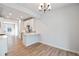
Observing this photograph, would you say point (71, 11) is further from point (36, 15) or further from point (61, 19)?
point (36, 15)

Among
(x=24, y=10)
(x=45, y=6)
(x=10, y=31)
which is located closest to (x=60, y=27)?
(x=45, y=6)

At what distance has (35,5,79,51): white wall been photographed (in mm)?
2171

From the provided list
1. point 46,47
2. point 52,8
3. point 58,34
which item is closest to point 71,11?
point 52,8

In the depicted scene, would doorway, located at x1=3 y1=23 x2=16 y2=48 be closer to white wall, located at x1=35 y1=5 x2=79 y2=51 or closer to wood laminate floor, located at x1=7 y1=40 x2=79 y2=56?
wood laminate floor, located at x1=7 y1=40 x2=79 y2=56

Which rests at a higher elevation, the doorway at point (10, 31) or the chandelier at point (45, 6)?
the chandelier at point (45, 6)

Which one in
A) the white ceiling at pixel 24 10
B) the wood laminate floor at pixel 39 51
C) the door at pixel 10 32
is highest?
the white ceiling at pixel 24 10

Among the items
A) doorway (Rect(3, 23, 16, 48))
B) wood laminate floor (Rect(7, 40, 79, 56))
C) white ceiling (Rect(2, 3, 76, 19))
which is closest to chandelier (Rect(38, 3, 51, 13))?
white ceiling (Rect(2, 3, 76, 19))

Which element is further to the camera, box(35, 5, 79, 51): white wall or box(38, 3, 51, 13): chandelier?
box(35, 5, 79, 51): white wall

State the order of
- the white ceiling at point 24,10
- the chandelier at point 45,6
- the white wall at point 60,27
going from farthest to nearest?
1. the white wall at point 60,27
2. the white ceiling at point 24,10
3. the chandelier at point 45,6

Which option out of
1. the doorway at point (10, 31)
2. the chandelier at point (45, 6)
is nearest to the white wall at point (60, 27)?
the chandelier at point (45, 6)

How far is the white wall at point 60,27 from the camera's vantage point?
2171 mm

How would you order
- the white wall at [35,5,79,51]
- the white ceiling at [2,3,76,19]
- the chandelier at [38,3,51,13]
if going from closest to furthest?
1. the chandelier at [38,3,51,13]
2. the white ceiling at [2,3,76,19]
3. the white wall at [35,5,79,51]

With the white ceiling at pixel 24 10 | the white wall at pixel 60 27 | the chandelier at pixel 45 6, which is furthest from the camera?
the white wall at pixel 60 27

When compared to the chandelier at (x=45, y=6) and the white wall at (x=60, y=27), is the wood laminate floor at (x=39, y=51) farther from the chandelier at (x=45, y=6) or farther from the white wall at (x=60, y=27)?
the chandelier at (x=45, y=6)
